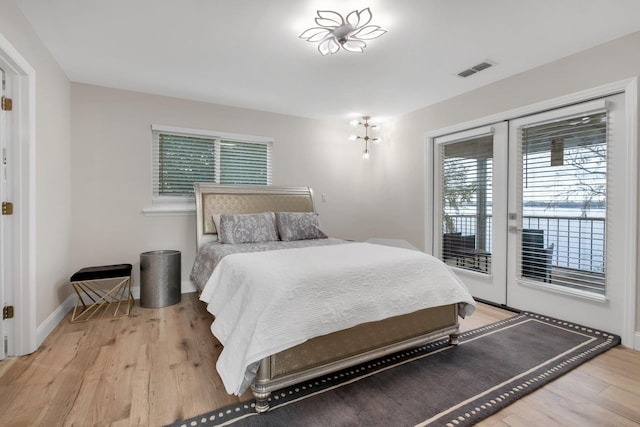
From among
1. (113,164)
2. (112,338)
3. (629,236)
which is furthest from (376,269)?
(113,164)

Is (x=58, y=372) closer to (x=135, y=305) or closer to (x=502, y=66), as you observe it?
(x=135, y=305)

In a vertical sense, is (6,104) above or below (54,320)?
above

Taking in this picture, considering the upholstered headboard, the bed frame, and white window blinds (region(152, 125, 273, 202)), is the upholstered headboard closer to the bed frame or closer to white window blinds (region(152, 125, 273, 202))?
white window blinds (region(152, 125, 273, 202))

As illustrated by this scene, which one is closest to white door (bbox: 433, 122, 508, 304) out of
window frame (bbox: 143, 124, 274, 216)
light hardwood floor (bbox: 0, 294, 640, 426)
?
light hardwood floor (bbox: 0, 294, 640, 426)

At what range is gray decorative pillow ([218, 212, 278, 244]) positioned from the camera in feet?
11.4

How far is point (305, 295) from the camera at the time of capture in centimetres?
179

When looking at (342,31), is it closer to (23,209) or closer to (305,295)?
(305,295)

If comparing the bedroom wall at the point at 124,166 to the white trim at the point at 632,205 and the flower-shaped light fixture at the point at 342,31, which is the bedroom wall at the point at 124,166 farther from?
the white trim at the point at 632,205

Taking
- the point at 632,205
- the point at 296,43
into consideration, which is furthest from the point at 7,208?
the point at 632,205

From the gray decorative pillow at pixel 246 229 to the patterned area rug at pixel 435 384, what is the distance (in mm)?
1891

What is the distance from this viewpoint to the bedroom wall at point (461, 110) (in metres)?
2.57

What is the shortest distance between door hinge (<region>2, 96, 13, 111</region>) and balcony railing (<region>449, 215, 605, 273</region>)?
4553 mm

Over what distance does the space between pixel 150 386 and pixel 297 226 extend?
2192 mm

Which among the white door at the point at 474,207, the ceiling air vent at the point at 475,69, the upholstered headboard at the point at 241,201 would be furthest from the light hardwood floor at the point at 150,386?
the ceiling air vent at the point at 475,69
